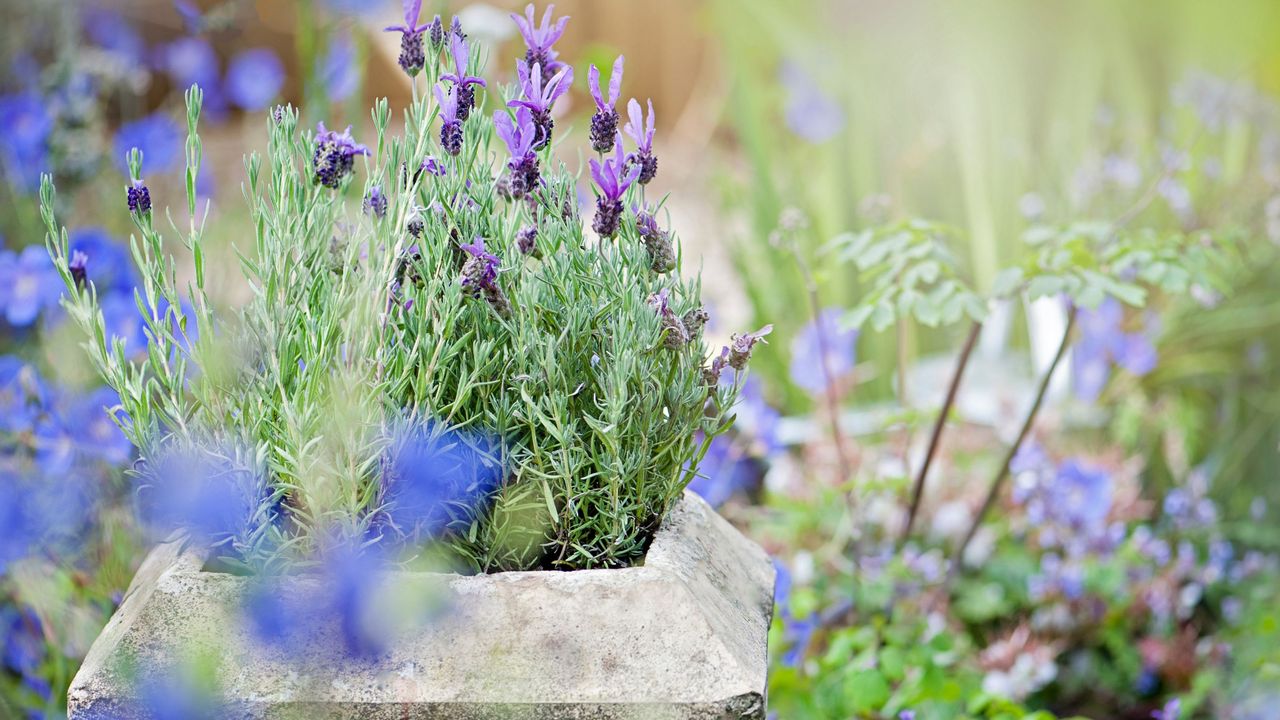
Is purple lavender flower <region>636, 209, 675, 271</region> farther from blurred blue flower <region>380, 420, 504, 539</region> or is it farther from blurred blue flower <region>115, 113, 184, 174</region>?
blurred blue flower <region>115, 113, 184, 174</region>

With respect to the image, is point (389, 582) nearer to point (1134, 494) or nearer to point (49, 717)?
point (49, 717)

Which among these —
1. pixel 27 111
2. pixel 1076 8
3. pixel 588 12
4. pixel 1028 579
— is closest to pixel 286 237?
pixel 27 111

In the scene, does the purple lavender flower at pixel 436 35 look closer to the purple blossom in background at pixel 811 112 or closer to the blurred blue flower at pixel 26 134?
the blurred blue flower at pixel 26 134

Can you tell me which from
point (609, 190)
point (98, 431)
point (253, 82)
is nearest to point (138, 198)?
point (609, 190)

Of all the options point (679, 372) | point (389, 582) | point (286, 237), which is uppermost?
point (286, 237)

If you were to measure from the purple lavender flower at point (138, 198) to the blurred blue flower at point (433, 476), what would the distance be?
267 mm

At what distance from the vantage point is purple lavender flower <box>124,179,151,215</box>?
92 cm

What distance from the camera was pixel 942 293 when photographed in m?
1.35

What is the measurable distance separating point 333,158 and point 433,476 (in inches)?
10.2

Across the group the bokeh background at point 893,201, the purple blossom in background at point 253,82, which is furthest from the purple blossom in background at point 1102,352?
the purple blossom in background at point 253,82

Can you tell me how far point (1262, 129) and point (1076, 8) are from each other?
584mm

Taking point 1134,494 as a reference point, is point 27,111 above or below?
above

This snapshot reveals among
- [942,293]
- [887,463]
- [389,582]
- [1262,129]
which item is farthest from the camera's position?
[1262,129]

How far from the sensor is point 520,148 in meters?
0.91
